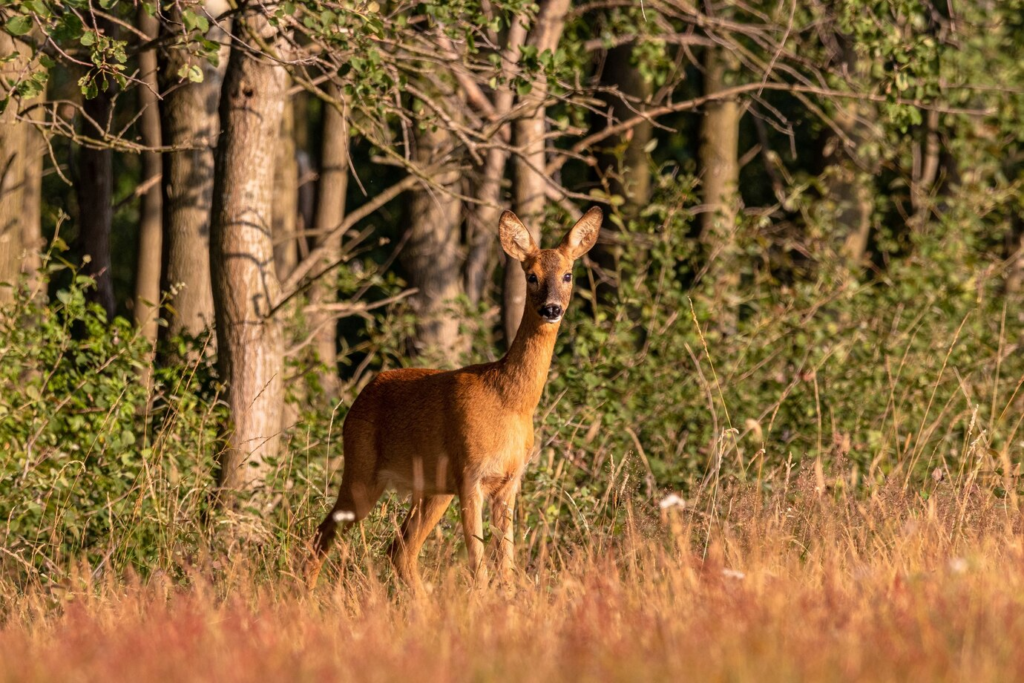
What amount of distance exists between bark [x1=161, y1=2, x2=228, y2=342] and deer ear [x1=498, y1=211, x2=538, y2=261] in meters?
3.48

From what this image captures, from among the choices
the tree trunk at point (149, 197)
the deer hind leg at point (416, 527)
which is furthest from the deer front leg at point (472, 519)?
the tree trunk at point (149, 197)

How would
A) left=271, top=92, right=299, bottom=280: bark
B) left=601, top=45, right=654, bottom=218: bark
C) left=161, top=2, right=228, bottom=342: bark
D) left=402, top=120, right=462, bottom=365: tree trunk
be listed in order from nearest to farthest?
left=161, top=2, right=228, bottom=342: bark, left=402, top=120, right=462, bottom=365: tree trunk, left=601, top=45, right=654, bottom=218: bark, left=271, top=92, right=299, bottom=280: bark

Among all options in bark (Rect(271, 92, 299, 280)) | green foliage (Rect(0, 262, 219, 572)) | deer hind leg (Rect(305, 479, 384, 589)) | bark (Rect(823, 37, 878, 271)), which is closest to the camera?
deer hind leg (Rect(305, 479, 384, 589))

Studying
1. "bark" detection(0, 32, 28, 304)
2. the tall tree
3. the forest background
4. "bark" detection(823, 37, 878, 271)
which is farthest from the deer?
"bark" detection(823, 37, 878, 271)

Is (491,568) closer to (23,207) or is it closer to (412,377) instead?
(412,377)

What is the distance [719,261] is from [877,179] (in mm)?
9669

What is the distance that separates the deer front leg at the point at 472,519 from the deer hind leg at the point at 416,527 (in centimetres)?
40

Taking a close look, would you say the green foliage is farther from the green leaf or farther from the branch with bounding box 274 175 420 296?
the green leaf

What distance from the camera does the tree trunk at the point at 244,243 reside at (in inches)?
292

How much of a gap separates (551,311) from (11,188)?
435 cm

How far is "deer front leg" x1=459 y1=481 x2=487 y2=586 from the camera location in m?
5.59

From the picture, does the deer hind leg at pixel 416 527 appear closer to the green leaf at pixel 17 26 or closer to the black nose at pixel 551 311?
the black nose at pixel 551 311

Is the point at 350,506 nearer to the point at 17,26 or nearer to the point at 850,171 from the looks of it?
the point at 17,26

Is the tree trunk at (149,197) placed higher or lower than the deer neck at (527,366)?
higher
